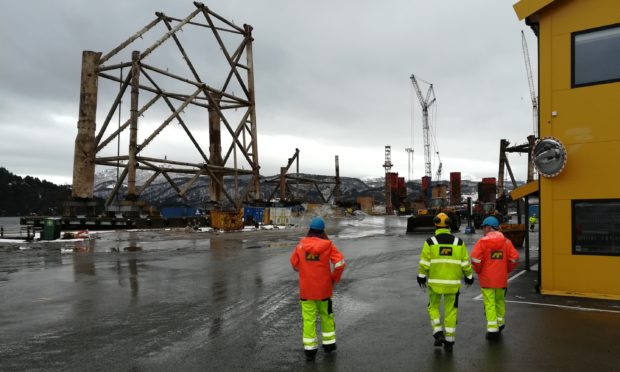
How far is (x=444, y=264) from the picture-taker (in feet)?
18.4

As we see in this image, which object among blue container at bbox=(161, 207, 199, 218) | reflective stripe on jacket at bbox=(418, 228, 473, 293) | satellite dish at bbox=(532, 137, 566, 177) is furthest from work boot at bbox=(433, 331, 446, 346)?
blue container at bbox=(161, 207, 199, 218)

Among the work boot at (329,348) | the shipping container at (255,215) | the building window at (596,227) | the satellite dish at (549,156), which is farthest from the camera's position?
the shipping container at (255,215)

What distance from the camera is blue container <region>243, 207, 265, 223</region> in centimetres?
3903

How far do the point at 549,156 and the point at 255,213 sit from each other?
3255cm

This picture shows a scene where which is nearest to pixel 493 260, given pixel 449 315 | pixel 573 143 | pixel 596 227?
pixel 449 315

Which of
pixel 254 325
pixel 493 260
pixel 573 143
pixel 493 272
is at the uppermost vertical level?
pixel 573 143

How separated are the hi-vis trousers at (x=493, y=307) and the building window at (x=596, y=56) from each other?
5.08 m

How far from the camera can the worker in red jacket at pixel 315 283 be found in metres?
5.29

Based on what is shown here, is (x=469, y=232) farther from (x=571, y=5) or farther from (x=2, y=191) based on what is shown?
(x=2, y=191)

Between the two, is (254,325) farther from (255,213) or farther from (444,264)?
(255,213)

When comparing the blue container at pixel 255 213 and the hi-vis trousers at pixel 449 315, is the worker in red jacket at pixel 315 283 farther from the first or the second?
the blue container at pixel 255 213

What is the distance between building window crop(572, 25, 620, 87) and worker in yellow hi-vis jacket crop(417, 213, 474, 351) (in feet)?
17.4

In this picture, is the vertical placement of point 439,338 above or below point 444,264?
below

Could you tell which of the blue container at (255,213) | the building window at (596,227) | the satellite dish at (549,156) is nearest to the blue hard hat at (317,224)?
the satellite dish at (549,156)
